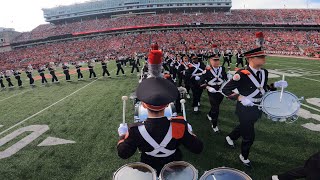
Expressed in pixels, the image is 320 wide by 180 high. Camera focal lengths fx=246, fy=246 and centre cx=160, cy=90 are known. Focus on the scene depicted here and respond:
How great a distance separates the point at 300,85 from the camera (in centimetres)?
1201

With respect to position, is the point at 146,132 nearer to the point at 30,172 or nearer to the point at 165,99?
the point at 165,99

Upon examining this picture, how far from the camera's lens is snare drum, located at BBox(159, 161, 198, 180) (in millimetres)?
2238

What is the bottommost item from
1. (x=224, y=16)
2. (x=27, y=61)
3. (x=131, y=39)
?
(x=27, y=61)

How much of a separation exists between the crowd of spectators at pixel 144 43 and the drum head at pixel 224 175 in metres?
45.9

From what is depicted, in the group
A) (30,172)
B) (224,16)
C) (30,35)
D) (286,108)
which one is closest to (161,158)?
(286,108)

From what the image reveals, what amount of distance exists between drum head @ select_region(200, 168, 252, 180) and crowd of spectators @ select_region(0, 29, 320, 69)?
4589cm

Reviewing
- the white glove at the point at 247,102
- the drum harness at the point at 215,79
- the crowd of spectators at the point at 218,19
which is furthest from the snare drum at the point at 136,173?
the crowd of spectators at the point at 218,19

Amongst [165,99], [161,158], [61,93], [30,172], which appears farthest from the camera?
[61,93]

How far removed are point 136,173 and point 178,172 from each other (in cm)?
39

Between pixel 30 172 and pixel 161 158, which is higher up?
pixel 161 158

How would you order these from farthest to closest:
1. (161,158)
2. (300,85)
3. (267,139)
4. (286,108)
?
(300,85) < (267,139) < (286,108) < (161,158)

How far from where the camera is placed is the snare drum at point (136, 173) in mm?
2240

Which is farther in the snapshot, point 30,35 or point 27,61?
point 30,35

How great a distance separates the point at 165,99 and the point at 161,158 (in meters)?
0.80
